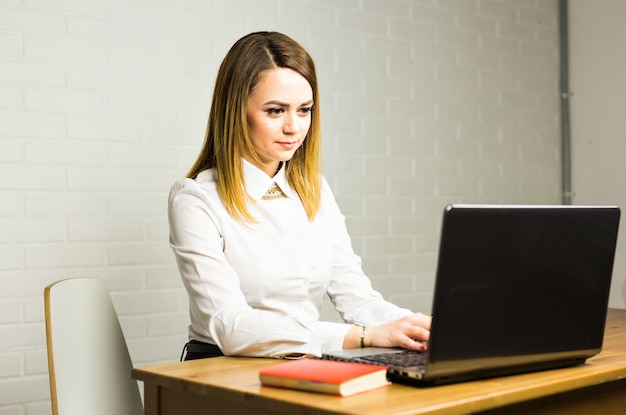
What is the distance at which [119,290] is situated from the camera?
304 centimetres

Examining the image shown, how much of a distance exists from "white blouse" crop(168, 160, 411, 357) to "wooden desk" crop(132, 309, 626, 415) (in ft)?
0.30

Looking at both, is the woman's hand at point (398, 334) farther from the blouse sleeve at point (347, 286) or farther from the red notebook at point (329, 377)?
the blouse sleeve at point (347, 286)

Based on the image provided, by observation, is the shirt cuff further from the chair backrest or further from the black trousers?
the chair backrest

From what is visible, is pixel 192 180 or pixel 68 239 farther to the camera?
pixel 68 239

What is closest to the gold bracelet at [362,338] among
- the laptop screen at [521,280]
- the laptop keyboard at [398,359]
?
the laptop keyboard at [398,359]

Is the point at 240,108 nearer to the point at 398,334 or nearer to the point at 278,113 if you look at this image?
the point at 278,113

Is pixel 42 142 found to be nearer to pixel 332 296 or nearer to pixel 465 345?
pixel 332 296

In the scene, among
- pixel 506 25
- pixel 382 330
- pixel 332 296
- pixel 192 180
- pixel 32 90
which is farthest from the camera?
pixel 506 25

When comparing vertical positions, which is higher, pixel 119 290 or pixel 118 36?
pixel 118 36

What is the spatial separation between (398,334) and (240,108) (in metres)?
0.82

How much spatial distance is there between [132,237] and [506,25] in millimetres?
2389

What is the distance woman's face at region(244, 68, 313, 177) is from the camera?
221cm

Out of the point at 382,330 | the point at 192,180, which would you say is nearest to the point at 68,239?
the point at 192,180

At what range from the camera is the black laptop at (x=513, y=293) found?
4.41ft
